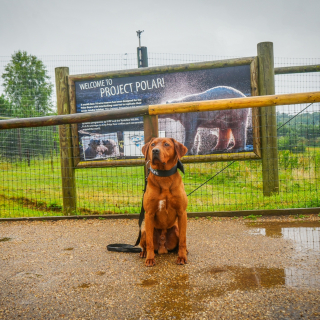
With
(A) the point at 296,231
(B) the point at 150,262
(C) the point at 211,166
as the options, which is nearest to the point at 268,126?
(C) the point at 211,166

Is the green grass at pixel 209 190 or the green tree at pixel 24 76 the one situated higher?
the green tree at pixel 24 76

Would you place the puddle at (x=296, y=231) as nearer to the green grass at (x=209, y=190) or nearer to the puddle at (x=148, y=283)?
the green grass at (x=209, y=190)

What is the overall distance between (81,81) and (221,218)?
11.9ft

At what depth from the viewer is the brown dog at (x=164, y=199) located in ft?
9.85

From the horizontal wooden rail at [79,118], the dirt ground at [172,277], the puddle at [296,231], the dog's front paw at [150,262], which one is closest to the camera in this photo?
the dirt ground at [172,277]

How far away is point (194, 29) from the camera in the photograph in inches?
377

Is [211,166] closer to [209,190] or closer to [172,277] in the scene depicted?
[209,190]

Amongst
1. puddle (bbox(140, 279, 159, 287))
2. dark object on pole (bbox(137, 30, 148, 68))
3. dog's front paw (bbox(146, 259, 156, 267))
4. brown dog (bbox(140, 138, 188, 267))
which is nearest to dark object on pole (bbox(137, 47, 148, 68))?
dark object on pole (bbox(137, 30, 148, 68))

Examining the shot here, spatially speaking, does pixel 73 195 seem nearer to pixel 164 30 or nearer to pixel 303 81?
pixel 303 81

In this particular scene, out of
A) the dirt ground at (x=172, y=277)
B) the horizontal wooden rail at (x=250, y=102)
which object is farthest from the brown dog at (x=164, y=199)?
the horizontal wooden rail at (x=250, y=102)

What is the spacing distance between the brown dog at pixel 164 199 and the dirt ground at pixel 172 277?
20cm

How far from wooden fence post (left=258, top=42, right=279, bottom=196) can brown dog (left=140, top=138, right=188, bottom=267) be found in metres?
2.60

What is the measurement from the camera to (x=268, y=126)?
5.21m

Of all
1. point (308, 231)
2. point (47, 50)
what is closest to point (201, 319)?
point (308, 231)
